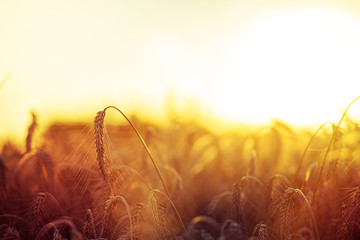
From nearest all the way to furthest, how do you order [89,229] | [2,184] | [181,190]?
1. [89,229]
2. [2,184]
3. [181,190]

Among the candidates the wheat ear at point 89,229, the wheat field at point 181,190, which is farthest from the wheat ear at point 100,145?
the wheat ear at point 89,229

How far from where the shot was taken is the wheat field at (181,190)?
7.85ft

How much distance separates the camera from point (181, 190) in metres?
3.56

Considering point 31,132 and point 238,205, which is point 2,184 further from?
point 238,205

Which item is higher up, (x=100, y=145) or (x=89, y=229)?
(x=100, y=145)

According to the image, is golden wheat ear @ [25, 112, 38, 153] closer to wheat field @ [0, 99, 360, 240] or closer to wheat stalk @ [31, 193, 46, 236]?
wheat field @ [0, 99, 360, 240]

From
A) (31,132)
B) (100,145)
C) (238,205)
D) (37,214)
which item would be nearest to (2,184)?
(31,132)

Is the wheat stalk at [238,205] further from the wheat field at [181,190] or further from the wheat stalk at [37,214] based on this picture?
the wheat stalk at [37,214]

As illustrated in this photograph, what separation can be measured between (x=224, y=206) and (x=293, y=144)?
2.36m

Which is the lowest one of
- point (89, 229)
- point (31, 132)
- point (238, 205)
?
point (89, 229)

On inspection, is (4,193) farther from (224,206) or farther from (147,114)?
(147,114)

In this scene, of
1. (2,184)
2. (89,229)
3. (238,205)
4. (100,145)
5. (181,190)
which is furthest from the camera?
(181,190)

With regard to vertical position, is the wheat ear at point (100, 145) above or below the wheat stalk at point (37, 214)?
above

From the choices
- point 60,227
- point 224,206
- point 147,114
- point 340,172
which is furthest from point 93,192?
point 147,114
